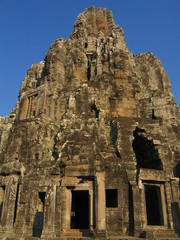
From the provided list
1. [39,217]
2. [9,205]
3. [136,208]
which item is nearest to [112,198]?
[136,208]

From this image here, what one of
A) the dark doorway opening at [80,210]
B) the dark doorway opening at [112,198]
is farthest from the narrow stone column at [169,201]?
the dark doorway opening at [80,210]

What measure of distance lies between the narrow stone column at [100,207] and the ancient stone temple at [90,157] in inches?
2.0

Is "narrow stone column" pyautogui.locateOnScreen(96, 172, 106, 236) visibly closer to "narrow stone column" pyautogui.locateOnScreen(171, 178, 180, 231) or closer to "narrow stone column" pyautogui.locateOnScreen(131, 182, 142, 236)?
"narrow stone column" pyautogui.locateOnScreen(131, 182, 142, 236)

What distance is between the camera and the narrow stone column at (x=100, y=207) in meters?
12.4

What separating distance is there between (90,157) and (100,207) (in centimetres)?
300

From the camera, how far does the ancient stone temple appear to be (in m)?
13.8

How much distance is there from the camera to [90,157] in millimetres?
14492

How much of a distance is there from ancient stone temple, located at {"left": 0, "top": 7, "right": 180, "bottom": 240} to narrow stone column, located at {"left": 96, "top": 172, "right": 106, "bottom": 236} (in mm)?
52

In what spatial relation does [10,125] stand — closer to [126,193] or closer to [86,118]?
[86,118]

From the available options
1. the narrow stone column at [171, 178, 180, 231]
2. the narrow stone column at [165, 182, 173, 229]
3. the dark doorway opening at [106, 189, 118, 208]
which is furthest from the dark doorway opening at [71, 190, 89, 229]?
the narrow stone column at [171, 178, 180, 231]

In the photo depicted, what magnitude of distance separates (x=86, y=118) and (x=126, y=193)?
760 cm

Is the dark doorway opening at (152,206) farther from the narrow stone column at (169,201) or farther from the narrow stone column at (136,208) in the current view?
the narrow stone column at (136,208)

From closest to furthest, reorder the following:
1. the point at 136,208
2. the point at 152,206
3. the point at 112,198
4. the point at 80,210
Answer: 1. the point at 136,208
2. the point at 112,198
3. the point at 80,210
4. the point at 152,206

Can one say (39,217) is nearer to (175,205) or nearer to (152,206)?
(175,205)
